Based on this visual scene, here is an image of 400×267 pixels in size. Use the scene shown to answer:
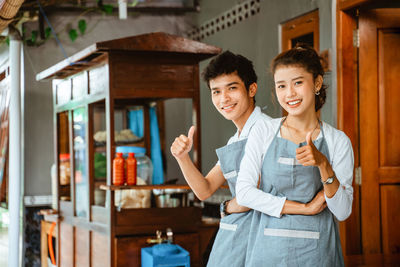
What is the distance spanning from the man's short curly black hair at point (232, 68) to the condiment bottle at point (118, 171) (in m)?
1.71

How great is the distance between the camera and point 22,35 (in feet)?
20.2

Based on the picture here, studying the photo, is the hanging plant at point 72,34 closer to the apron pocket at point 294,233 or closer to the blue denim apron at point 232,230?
the blue denim apron at point 232,230

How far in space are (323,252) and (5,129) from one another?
15.2ft

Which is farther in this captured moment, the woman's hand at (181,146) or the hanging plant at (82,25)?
the hanging plant at (82,25)

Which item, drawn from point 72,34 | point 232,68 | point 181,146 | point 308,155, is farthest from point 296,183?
point 72,34

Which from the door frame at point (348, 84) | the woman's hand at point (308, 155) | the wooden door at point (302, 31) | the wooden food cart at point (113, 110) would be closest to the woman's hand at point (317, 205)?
the woman's hand at point (308, 155)

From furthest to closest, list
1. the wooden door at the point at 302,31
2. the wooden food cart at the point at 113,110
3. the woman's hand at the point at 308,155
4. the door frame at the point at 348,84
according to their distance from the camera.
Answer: the wooden door at the point at 302,31 → the wooden food cart at the point at 113,110 → the door frame at the point at 348,84 → the woman's hand at the point at 308,155

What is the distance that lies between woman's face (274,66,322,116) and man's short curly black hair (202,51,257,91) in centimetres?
→ 33

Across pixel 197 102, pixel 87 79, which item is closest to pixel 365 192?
pixel 197 102

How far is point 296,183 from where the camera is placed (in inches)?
74.6

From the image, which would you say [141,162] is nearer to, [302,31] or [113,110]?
[113,110]

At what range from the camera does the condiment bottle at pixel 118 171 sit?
3.84 metres

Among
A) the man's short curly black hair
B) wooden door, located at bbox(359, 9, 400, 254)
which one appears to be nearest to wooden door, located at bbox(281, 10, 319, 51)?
wooden door, located at bbox(359, 9, 400, 254)

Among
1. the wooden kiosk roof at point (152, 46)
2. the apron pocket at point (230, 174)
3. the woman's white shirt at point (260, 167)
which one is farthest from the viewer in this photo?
the wooden kiosk roof at point (152, 46)
